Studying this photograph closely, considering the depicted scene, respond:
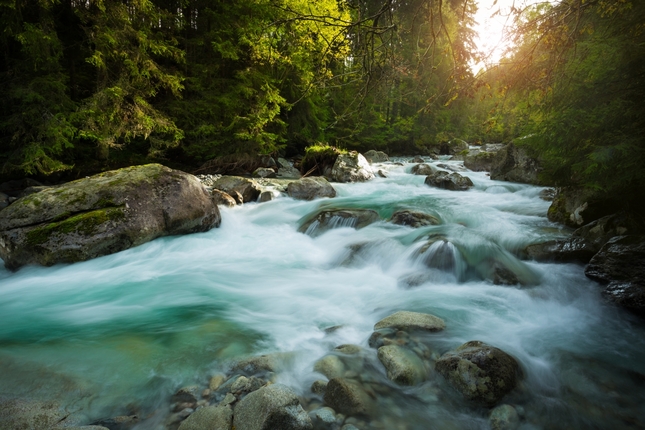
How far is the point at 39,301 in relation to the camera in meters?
4.54

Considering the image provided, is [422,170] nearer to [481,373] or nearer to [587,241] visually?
[587,241]

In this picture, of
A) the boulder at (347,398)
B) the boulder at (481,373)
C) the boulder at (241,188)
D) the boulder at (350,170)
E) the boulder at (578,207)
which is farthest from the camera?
the boulder at (350,170)

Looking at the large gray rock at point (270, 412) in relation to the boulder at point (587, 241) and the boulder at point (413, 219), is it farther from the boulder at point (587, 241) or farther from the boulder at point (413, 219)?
the boulder at point (413, 219)

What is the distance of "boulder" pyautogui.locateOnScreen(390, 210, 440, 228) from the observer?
7.18 meters

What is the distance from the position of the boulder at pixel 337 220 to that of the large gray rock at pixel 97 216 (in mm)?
2581

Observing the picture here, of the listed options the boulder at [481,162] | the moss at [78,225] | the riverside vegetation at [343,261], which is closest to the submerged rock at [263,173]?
the riverside vegetation at [343,261]

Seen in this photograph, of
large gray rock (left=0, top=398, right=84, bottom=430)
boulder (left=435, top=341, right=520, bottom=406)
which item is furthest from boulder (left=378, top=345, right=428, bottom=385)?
large gray rock (left=0, top=398, right=84, bottom=430)

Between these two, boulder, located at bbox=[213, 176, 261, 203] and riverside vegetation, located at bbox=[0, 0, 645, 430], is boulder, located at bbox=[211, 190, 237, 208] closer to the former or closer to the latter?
riverside vegetation, located at bbox=[0, 0, 645, 430]

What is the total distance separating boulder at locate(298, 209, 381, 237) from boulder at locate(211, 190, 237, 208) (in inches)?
96.4

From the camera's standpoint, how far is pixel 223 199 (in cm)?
908

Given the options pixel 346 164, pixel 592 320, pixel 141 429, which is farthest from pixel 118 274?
pixel 346 164

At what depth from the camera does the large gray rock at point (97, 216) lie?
536cm

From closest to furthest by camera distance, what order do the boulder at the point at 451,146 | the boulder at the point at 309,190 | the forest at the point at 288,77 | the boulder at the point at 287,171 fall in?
the forest at the point at 288,77 < the boulder at the point at 309,190 < the boulder at the point at 287,171 < the boulder at the point at 451,146

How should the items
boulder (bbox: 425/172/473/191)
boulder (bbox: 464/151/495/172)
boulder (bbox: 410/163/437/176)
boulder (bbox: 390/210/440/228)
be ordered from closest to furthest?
boulder (bbox: 390/210/440/228) → boulder (bbox: 425/172/473/191) → boulder (bbox: 410/163/437/176) → boulder (bbox: 464/151/495/172)
